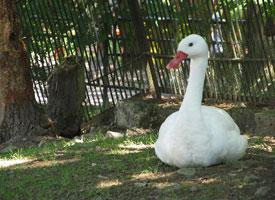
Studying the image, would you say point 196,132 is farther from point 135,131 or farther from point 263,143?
point 135,131

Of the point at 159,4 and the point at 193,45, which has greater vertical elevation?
the point at 159,4

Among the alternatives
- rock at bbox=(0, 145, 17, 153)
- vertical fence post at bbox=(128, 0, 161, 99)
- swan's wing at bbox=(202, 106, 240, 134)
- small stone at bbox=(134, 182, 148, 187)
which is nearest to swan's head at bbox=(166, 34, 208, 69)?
swan's wing at bbox=(202, 106, 240, 134)

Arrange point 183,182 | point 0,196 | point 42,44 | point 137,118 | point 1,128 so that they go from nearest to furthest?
point 183,182, point 0,196, point 1,128, point 137,118, point 42,44

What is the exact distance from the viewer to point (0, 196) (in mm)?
6469

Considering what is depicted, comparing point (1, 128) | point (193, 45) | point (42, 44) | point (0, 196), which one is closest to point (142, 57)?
point (42, 44)

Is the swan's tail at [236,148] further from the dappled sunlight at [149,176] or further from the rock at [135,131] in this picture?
the rock at [135,131]

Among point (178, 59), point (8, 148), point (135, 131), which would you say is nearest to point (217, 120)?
point (178, 59)

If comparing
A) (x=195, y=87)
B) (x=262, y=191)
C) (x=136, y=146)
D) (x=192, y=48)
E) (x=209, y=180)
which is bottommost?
(x=262, y=191)

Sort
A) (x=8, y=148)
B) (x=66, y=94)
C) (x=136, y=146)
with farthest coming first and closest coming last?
(x=66, y=94), (x=8, y=148), (x=136, y=146)

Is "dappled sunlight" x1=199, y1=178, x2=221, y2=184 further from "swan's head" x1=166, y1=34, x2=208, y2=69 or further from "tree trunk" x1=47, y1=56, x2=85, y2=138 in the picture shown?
"tree trunk" x1=47, y1=56, x2=85, y2=138

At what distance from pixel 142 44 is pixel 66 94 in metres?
2.05

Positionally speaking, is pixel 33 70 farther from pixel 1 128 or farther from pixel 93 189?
pixel 93 189

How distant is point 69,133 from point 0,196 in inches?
194

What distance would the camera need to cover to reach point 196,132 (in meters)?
6.41
